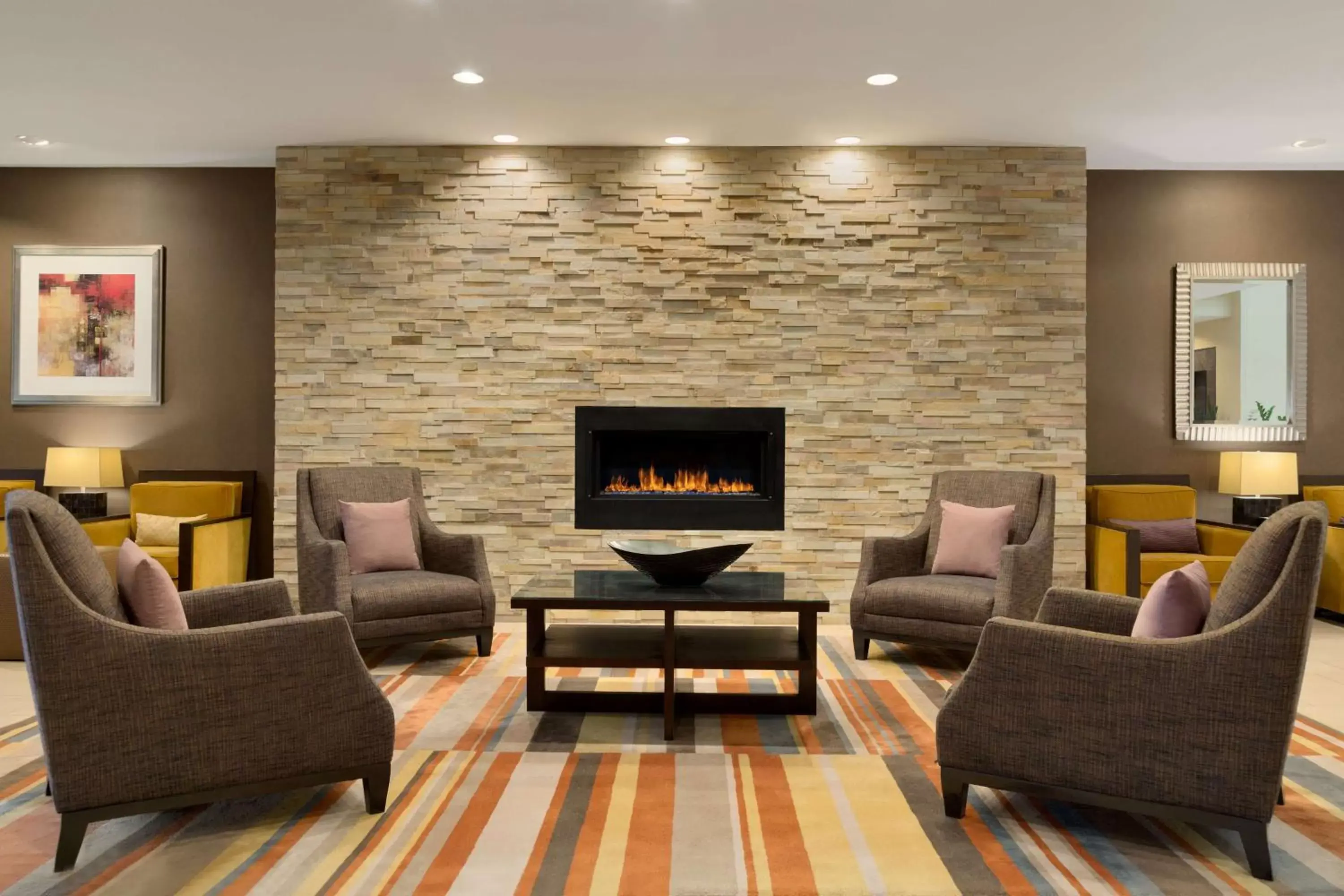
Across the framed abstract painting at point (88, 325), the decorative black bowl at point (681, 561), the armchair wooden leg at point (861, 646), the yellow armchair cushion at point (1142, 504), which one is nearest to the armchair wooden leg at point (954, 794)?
the decorative black bowl at point (681, 561)

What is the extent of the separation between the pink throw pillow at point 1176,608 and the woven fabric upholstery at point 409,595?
2.91 meters

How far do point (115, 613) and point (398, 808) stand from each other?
Answer: 89cm

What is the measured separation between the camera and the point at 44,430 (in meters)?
6.45

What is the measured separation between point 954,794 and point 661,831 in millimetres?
787

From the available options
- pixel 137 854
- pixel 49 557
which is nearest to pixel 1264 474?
pixel 137 854

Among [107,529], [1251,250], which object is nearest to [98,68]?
[107,529]

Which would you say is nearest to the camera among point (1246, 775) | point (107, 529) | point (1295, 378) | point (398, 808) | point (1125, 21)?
point (1246, 775)

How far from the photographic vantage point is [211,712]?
2.38 meters

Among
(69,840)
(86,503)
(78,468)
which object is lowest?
(69,840)

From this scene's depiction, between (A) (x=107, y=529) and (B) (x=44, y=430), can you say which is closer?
(A) (x=107, y=529)

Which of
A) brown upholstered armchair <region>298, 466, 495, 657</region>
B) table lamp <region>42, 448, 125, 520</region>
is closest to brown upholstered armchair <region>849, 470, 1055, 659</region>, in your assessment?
brown upholstered armchair <region>298, 466, 495, 657</region>

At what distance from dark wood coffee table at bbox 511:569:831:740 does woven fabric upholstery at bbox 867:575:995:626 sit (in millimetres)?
654

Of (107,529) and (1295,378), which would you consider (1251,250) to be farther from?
(107,529)

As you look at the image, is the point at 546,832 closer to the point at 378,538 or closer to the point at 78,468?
the point at 378,538
